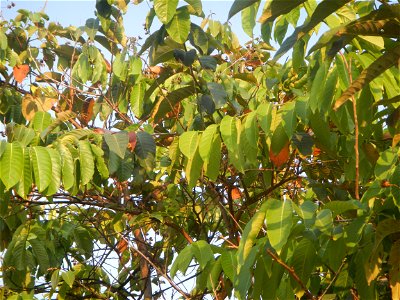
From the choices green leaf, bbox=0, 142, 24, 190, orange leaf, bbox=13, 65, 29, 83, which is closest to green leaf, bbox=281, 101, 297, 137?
green leaf, bbox=0, 142, 24, 190

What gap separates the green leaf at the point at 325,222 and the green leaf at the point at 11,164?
0.91m

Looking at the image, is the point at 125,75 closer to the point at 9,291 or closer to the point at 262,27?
the point at 262,27

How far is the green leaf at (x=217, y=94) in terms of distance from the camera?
2221 millimetres

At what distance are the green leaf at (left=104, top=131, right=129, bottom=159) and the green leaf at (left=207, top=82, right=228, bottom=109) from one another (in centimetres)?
32

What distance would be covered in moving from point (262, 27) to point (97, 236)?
1.59 metres

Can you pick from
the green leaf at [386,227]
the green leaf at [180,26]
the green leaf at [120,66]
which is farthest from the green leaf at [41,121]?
the green leaf at [386,227]

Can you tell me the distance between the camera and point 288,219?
4.75 ft

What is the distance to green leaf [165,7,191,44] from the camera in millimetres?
2078

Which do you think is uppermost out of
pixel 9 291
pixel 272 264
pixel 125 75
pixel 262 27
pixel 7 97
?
pixel 7 97

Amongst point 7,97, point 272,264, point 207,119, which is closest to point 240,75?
point 207,119

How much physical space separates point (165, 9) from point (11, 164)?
65 cm

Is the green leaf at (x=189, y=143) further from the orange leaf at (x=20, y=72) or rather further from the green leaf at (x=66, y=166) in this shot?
the orange leaf at (x=20, y=72)

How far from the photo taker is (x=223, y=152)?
2.71 metres

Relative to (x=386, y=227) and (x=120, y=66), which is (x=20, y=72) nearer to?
(x=120, y=66)
